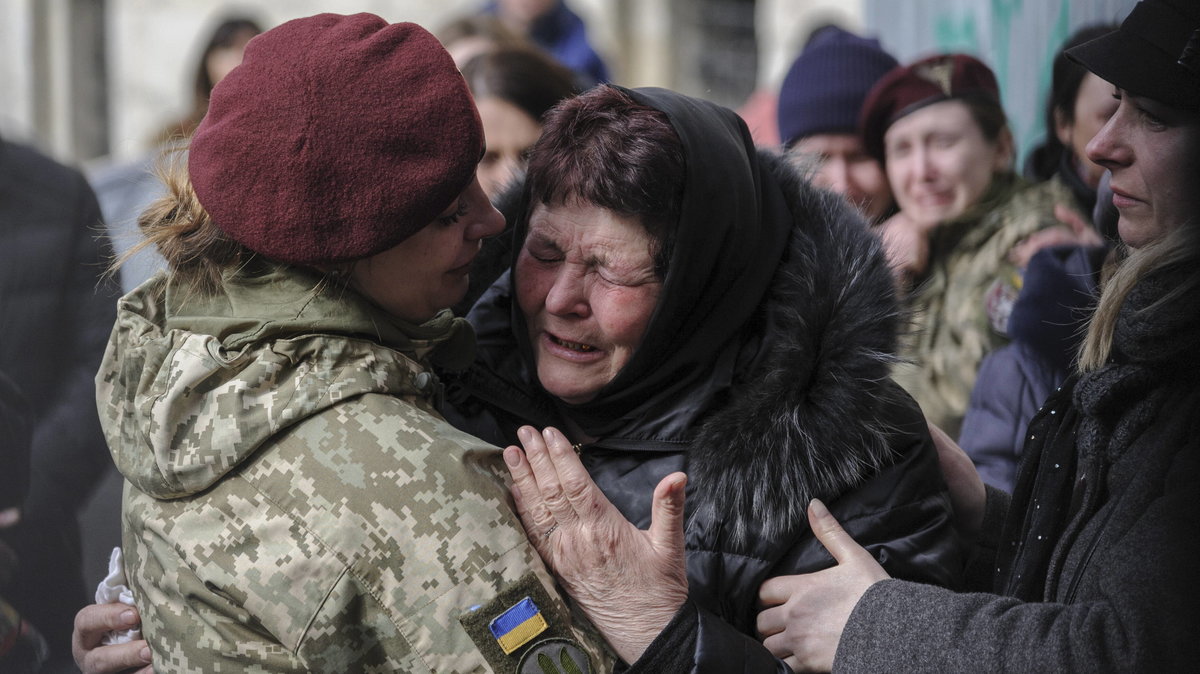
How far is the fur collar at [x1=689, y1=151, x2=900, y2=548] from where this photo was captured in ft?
6.71

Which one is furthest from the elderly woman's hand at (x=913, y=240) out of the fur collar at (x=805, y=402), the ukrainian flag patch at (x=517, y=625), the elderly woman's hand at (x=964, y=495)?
the ukrainian flag patch at (x=517, y=625)

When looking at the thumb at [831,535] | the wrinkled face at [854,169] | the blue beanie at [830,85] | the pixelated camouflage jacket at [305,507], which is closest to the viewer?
the pixelated camouflage jacket at [305,507]

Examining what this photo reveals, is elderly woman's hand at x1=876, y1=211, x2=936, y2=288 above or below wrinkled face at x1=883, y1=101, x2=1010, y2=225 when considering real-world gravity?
below

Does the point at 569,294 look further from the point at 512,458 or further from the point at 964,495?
the point at 964,495

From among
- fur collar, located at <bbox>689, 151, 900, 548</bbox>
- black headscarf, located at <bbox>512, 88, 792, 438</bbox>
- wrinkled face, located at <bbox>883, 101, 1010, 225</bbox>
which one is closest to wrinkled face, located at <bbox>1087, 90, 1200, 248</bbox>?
fur collar, located at <bbox>689, 151, 900, 548</bbox>

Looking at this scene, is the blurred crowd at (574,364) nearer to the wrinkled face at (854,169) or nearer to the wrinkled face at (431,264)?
the wrinkled face at (431,264)

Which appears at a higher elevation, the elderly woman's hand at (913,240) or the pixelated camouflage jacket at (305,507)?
the pixelated camouflage jacket at (305,507)

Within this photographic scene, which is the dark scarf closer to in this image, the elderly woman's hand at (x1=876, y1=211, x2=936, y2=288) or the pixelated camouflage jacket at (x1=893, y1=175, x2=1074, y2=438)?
the pixelated camouflage jacket at (x1=893, y1=175, x2=1074, y2=438)

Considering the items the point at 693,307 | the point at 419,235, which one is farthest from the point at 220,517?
the point at 693,307

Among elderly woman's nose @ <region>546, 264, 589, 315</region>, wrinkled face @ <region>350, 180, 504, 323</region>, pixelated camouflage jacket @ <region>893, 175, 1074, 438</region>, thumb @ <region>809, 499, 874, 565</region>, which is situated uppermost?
wrinkled face @ <region>350, 180, 504, 323</region>

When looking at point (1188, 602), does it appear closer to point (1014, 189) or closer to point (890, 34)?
point (1014, 189)

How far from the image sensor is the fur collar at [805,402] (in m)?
2.04

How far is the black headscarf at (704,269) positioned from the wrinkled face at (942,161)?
180cm

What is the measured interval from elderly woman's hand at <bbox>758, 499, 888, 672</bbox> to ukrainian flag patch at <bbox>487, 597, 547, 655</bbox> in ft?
1.58
